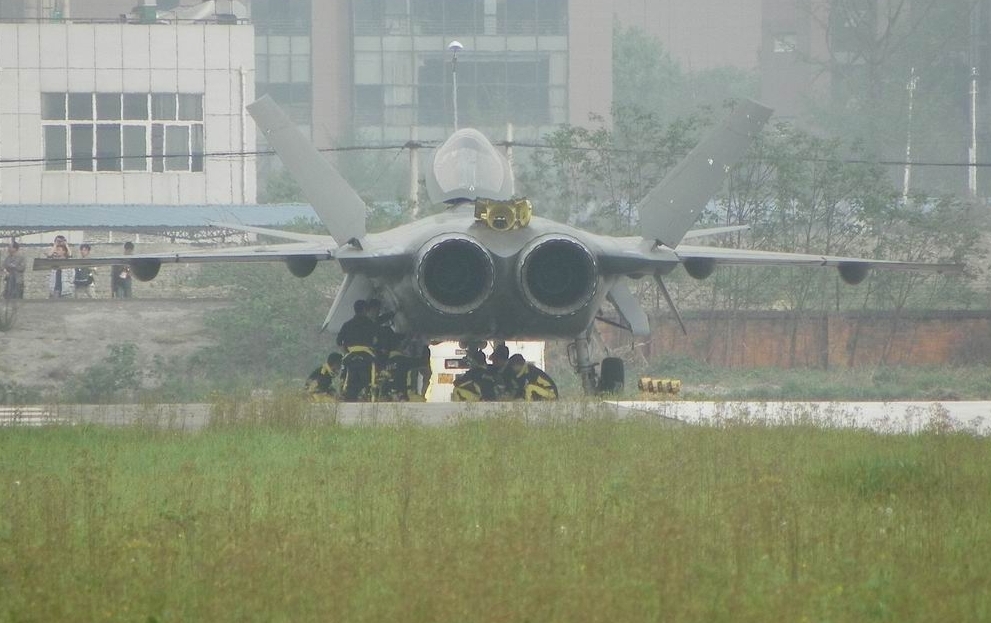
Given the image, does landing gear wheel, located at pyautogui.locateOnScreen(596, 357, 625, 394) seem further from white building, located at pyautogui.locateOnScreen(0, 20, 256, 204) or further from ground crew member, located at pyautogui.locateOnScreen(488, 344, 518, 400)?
white building, located at pyautogui.locateOnScreen(0, 20, 256, 204)

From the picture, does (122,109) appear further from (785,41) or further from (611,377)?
(785,41)

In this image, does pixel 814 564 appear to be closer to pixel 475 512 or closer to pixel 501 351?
pixel 475 512

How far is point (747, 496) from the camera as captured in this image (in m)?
9.81

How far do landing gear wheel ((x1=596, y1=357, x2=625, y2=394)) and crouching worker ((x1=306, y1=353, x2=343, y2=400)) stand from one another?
3620 mm

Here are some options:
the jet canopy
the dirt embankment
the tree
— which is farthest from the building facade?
the jet canopy

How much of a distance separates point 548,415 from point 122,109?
1642 inches

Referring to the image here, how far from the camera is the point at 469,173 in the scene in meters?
20.1

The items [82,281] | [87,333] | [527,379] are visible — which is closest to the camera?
[527,379]

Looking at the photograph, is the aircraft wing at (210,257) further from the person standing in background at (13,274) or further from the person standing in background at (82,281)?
the person standing in background at (82,281)

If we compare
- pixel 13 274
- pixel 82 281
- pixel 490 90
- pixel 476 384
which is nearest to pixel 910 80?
pixel 490 90

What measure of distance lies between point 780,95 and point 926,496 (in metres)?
87.6

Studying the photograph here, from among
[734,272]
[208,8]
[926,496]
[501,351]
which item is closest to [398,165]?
[208,8]

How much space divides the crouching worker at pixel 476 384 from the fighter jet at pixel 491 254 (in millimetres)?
826

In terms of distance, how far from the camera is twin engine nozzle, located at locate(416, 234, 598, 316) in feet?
56.6
